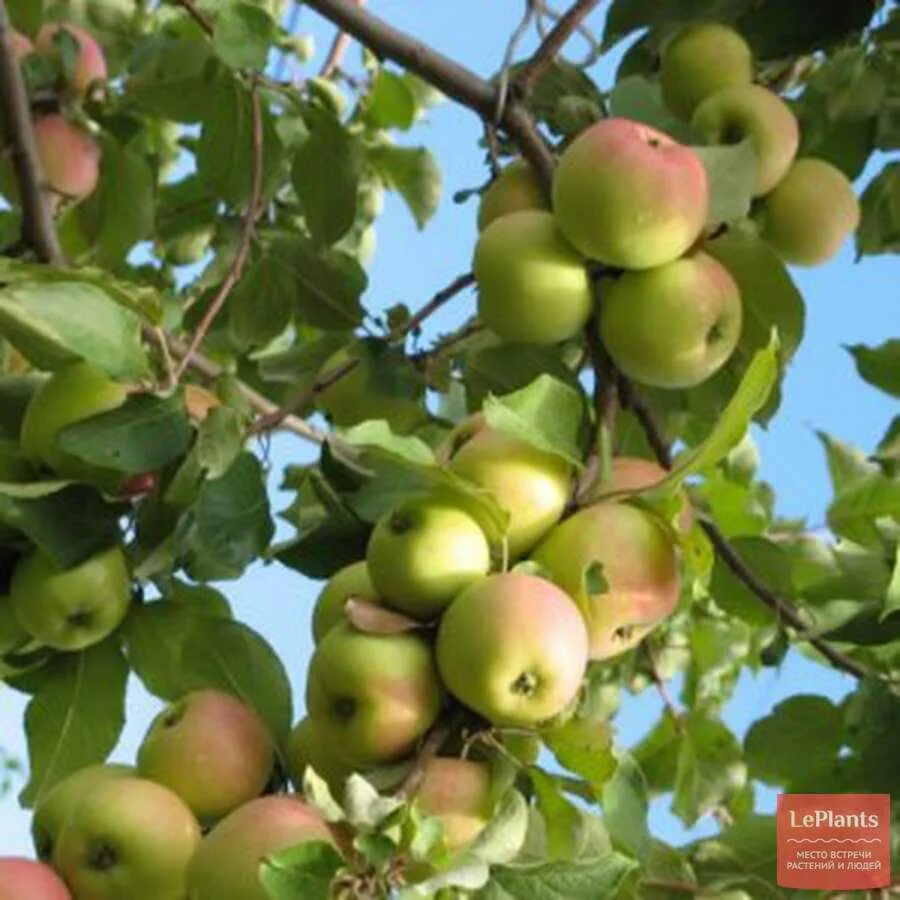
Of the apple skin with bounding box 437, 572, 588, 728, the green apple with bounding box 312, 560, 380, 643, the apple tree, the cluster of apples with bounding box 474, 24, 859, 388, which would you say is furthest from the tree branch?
the apple skin with bounding box 437, 572, 588, 728

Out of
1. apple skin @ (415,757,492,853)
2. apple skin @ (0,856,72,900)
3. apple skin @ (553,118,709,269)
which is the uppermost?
apple skin @ (553,118,709,269)

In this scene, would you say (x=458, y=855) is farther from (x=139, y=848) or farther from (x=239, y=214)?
(x=239, y=214)

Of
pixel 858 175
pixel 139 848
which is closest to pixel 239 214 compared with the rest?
pixel 858 175

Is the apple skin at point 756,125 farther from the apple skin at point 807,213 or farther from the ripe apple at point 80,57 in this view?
the ripe apple at point 80,57

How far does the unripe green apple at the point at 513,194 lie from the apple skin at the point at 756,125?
5.2 inches

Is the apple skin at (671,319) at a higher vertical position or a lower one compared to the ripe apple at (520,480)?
higher

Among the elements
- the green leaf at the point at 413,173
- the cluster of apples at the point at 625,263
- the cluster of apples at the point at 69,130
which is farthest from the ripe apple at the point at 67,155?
the cluster of apples at the point at 625,263

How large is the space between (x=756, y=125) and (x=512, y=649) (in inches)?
23.0

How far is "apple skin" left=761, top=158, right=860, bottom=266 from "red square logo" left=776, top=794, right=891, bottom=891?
408 mm

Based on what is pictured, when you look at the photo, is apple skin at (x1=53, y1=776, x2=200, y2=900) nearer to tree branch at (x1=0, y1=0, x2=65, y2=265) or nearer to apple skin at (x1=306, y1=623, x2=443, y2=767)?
apple skin at (x1=306, y1=623, x2=443, y2=767)

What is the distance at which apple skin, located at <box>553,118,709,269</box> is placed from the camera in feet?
3.71

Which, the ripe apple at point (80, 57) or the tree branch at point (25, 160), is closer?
the tree branch at point (25, 160)

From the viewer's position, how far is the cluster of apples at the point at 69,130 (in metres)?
1.76

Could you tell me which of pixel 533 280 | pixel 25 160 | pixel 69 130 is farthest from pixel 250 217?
pixel 533 280
